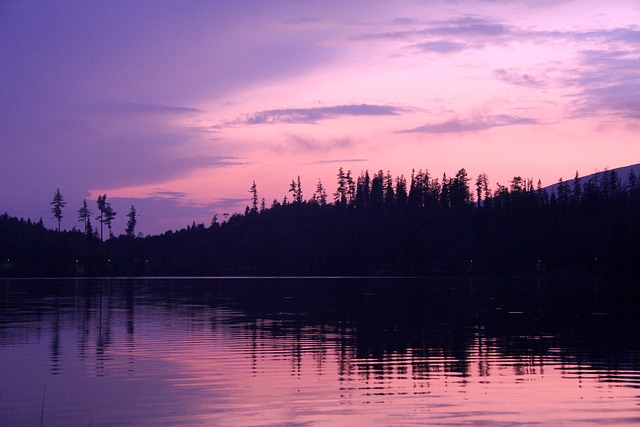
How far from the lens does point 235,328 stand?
5219 centimetres

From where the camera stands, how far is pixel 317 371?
32.7 m

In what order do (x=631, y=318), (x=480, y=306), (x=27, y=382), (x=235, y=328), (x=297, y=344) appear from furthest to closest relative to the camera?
(x=480, y=306)
(x=631, y=318)
(x=235, y=328)
(x=297, y=344)
(x=27, y=382)

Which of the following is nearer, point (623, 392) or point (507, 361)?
point (623, 392)

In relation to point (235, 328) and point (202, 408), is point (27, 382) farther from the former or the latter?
point (235, 328)

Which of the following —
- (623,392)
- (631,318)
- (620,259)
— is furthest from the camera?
(620,259)

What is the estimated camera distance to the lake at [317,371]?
78.7ft

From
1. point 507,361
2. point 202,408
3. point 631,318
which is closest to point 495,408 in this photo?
point 202,408

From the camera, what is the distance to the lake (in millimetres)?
23984

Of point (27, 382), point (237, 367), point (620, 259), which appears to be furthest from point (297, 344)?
point (620, 259)

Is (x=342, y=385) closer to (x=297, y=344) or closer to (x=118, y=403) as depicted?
(x=118, y=403)

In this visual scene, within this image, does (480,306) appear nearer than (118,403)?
No

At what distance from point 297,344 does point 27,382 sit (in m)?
16.6

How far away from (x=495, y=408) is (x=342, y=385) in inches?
250

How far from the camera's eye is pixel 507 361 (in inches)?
1416
